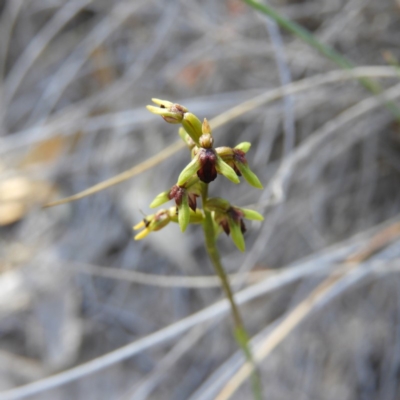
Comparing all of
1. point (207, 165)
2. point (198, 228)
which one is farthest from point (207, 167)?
point (198, 228)

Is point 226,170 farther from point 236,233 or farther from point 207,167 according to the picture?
point 236,233

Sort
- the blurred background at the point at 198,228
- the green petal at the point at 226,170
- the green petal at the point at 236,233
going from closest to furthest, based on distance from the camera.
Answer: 1. the green petal at the point at 226,170
2. the green petal at the point at 236,233
3. the blurred background at the point at 198,228

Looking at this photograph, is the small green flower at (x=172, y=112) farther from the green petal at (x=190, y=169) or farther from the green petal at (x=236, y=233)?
the green petal at (x=236, y=233)

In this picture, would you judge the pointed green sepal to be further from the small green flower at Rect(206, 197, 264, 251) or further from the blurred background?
the blurred background

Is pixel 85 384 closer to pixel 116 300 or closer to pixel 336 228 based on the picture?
pixel 116 300

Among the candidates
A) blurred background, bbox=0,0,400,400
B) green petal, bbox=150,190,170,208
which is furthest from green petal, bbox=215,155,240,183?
blurred background, bbox=0,0,400,400

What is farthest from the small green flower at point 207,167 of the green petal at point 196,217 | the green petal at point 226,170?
the green petal at point 196,217
